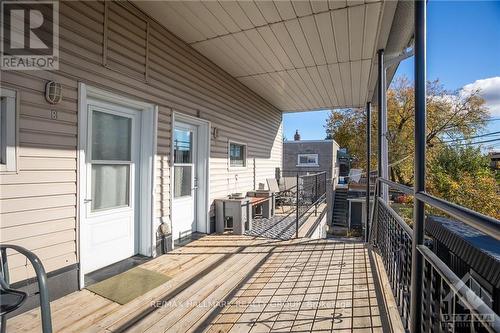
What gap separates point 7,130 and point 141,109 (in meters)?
1.51

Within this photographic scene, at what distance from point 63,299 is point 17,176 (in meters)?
1.13

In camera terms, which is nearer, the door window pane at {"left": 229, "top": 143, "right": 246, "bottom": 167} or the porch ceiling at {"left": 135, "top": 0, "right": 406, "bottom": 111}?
the porch ceiling at {"left": 135, "top": 0, "right": 406, "bottom": 111}

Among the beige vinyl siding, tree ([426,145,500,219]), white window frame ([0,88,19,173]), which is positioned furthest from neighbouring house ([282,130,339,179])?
white window frame ([0,88,19,173])

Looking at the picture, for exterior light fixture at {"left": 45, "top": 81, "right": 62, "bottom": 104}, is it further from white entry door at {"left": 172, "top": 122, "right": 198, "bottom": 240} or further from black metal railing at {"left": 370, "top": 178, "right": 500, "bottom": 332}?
black metal railing at {"left": 370, "top": 178, "right": 500, "bottom": 332}

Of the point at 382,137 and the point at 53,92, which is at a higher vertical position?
the point at 53,92

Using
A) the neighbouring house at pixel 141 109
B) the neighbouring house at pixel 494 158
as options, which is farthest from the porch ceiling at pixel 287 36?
the neighbouring house at pixel 494 158

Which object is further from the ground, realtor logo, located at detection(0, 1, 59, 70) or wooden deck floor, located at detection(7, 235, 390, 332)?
realtor logo, located at detection(0, 1, 59, 70)

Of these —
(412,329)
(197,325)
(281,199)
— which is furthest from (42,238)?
(281,199)

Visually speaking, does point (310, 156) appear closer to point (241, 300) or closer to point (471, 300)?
point (241, 300)

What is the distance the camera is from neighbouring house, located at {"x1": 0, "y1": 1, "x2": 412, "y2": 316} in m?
2.23

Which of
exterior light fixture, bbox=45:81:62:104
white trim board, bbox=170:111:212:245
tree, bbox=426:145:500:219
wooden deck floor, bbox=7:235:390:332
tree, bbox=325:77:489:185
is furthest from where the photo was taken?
tree, bbox=325:77:489:185

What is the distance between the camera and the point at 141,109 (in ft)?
11.2

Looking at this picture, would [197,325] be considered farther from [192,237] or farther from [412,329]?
[192,237]

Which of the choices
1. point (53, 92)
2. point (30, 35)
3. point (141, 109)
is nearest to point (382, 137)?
point (141, 109)
